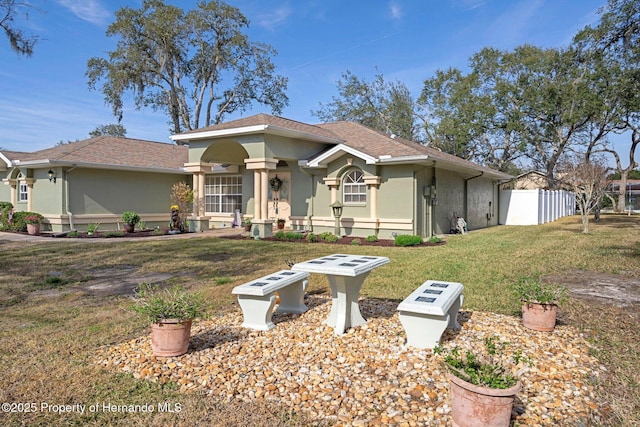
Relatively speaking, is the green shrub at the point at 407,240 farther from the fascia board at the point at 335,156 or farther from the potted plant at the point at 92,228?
the potted plant at the point at 92,228

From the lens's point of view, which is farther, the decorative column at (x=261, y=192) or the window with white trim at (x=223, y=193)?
the window with white trim at (x=223, y=193)

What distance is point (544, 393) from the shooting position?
3.36m

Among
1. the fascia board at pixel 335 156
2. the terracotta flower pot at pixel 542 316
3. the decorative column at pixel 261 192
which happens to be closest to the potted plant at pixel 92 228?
the decorative column at pixel 261 192

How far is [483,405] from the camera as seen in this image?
2.69 metres

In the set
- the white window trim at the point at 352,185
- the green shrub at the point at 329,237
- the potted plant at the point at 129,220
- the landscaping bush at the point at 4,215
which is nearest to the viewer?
the green shrub at the point at 329,237

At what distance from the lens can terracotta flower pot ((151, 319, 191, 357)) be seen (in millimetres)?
4079

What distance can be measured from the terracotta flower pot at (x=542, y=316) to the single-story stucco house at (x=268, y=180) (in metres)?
9.11

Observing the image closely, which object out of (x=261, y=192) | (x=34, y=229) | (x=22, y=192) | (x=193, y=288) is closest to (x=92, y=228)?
(x=34, y=229)

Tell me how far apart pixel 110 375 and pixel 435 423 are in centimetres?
279

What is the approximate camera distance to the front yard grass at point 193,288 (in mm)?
3188

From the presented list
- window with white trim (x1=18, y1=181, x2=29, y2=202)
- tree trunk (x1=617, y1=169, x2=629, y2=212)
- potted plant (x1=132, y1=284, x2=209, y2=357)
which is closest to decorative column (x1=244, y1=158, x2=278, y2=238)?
potted plant (x1=132, y1=284, x2=209, y2=357)

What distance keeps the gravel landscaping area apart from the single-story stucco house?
9.64m

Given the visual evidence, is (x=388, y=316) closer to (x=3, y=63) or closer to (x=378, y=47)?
(x=3, y=63)

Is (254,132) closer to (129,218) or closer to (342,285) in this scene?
(129,218)
